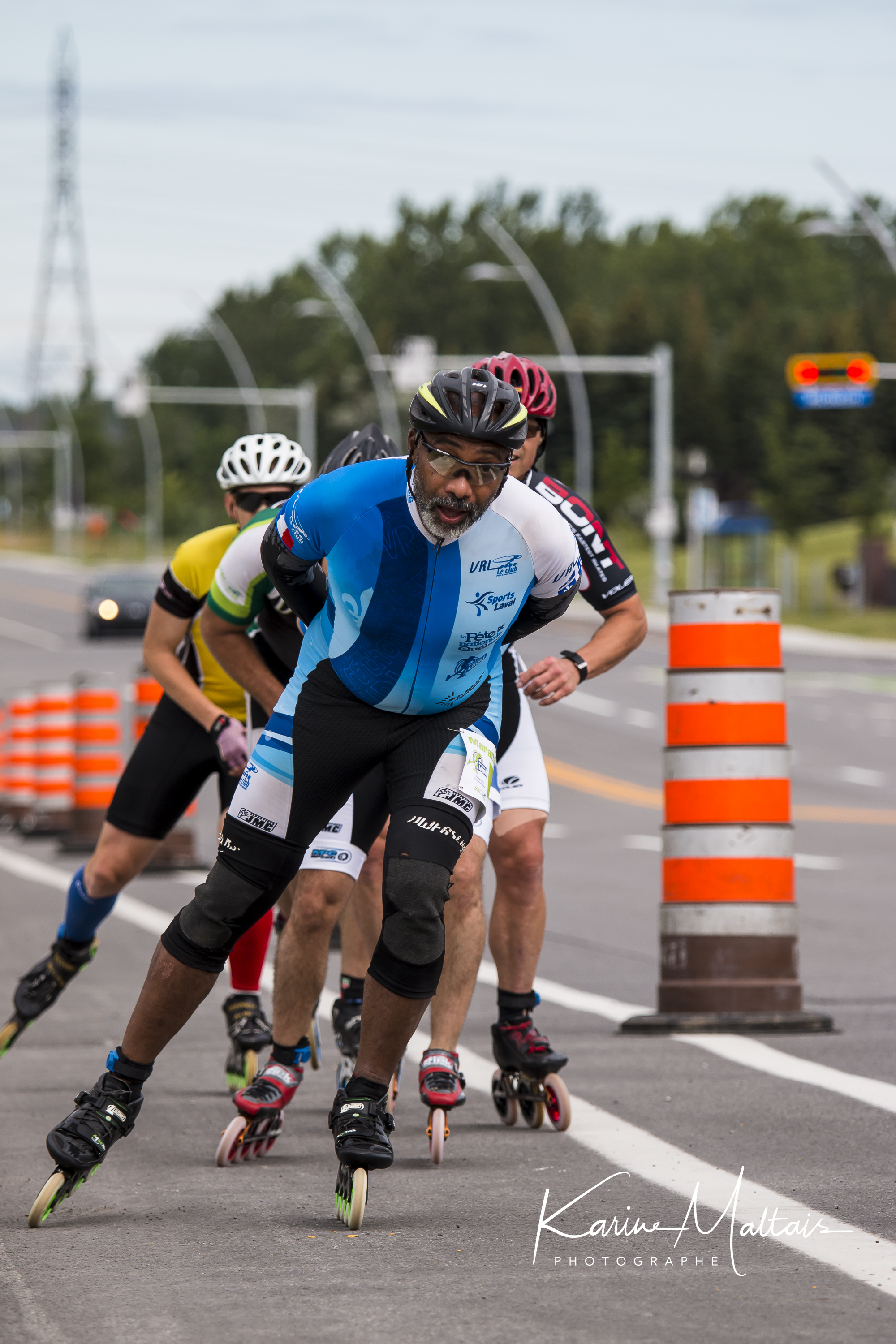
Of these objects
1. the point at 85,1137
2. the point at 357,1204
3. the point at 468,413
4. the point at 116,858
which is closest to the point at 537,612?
the point at 468,413

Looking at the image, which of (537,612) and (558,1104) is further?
(558,1104)

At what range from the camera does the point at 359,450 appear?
6.58 meters

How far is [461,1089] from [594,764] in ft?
65.0

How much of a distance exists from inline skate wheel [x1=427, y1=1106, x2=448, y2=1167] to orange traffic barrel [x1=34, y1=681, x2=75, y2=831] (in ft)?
Answer: 42.7

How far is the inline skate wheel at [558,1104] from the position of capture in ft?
19.7

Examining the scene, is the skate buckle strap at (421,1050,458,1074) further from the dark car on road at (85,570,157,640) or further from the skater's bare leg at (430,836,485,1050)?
the dark car on road at (85,570,157,640)

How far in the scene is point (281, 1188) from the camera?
5.23m

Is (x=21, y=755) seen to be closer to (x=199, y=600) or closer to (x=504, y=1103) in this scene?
(x=199, y=600)

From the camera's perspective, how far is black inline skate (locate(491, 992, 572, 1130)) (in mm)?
6027

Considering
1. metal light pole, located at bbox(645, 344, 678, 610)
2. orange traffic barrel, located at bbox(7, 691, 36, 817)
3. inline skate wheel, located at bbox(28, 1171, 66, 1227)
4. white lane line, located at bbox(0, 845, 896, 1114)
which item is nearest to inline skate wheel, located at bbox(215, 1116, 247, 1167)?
inline skate wheel, located at bbox(28, 1171, 66, 1227)

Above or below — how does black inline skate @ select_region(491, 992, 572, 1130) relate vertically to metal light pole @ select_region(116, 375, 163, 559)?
below

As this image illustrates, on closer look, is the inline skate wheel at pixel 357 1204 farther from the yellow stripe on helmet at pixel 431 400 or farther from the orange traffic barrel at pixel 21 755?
the orange traffic barrel at pixel 21 755

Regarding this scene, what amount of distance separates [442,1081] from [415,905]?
2.91ft

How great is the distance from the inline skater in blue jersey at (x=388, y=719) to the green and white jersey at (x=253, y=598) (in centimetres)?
93
